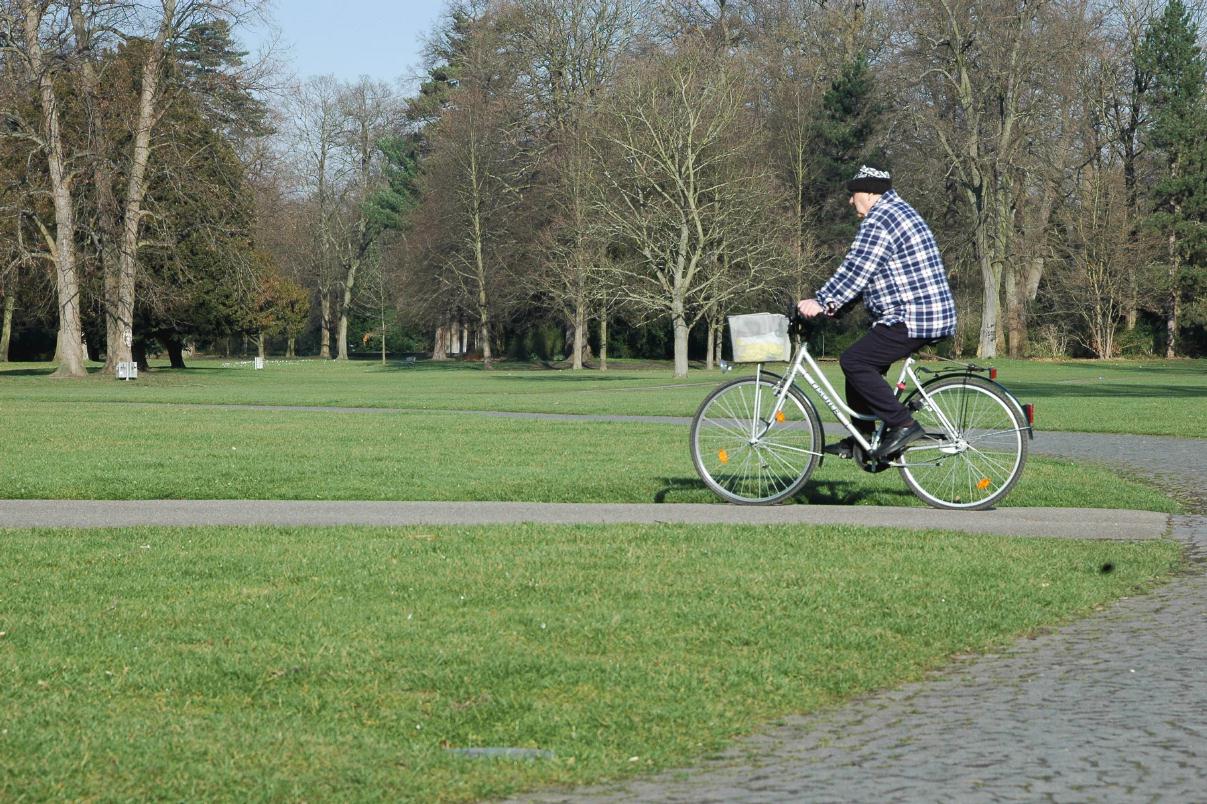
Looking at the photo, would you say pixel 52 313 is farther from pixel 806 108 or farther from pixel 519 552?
pixel 519 552

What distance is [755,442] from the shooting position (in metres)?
10.6

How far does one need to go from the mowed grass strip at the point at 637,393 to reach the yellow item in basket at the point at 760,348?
61.6 inches

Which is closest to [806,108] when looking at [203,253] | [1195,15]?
[1195,15]

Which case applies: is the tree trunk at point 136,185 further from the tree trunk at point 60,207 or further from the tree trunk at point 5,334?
the tree trunk at point 5,334

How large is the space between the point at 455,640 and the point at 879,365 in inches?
195

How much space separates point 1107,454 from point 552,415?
36.4 feet

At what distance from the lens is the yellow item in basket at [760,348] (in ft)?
34.3

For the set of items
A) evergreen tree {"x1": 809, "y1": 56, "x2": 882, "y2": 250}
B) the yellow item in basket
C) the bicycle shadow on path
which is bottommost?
the bicycle shadow on path

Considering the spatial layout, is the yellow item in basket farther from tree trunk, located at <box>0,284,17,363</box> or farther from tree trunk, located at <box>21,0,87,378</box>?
tree trunk, located at <box>0,284,17,363</box>

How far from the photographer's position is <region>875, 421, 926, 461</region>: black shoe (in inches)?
397

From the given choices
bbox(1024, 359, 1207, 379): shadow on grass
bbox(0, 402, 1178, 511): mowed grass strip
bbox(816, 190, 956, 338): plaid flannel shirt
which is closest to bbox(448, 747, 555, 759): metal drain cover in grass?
bbox(816, 190, 956, 338): plaid flannel shirt

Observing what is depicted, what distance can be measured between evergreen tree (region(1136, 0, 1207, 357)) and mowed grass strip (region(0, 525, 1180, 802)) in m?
61.2

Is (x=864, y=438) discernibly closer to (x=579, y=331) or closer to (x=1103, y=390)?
(x=1103, y=390)

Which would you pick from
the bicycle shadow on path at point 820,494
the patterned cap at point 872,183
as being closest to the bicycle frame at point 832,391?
the bicycle shadow on path at point 820,494
